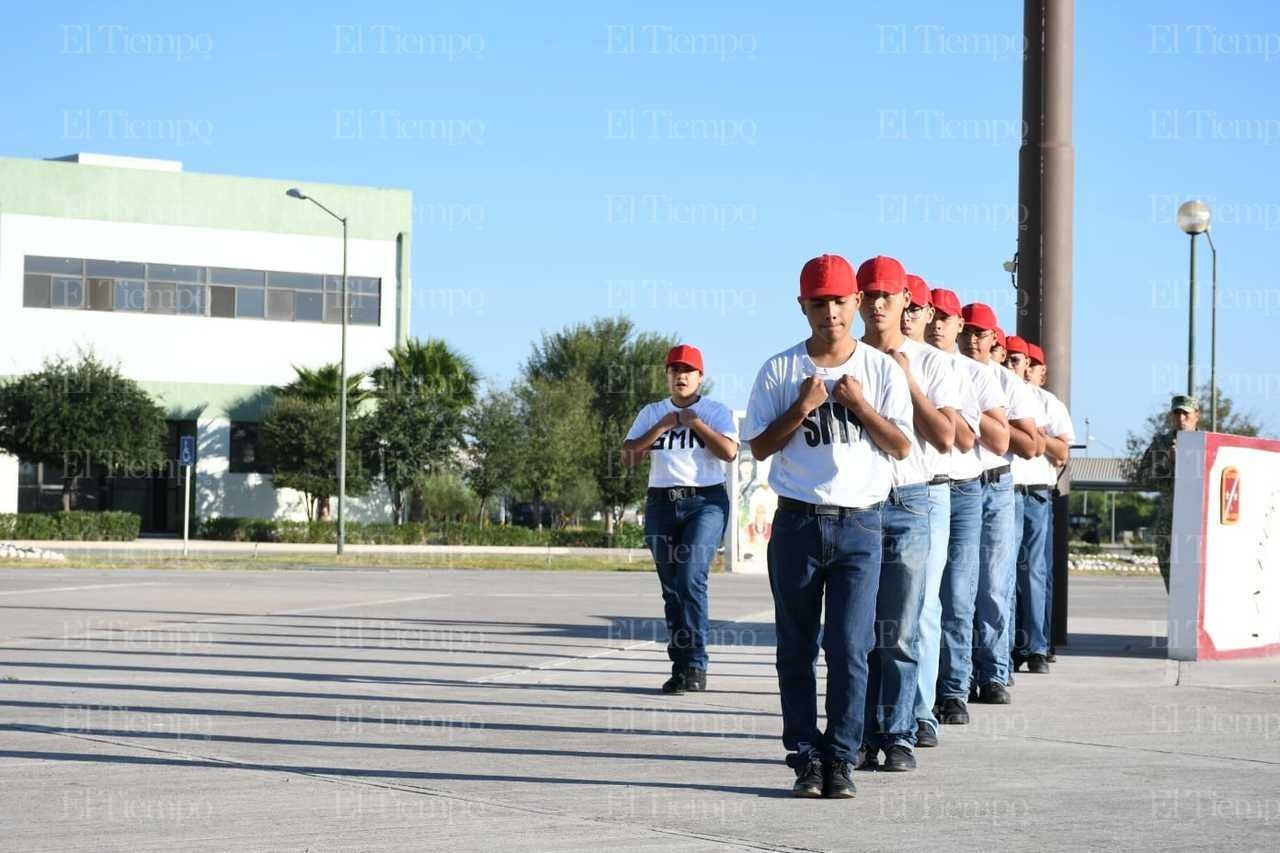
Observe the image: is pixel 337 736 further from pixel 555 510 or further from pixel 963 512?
pixel 555 510

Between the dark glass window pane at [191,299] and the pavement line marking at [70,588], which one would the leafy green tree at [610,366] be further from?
the pavement line marking at [70,588]

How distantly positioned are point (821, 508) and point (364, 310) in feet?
Answer: 154

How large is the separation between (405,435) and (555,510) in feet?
35.6

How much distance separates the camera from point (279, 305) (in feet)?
168

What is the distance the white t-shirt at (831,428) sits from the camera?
6.24m

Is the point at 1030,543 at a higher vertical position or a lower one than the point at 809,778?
higher

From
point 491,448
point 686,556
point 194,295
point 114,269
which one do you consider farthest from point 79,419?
point 686,556

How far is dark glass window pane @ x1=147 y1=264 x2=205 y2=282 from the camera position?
162 feet

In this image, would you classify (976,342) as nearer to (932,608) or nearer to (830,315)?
(932,608)

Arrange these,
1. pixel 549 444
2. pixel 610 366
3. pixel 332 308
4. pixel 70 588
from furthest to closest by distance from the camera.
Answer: pixel 610 366, pixel 549 444, pixel 332 308, pixel 70 588

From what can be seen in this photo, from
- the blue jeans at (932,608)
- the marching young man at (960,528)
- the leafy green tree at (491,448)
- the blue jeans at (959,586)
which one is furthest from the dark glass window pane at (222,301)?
the blue jeans at (932,608)

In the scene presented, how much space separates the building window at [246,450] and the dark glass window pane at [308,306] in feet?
12.1

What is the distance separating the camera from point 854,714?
249 inches

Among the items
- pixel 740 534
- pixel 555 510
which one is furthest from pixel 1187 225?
pixel 555 510
